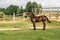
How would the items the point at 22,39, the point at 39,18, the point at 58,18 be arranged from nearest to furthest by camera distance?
the point at 22,39, the point at 39,18, the point at 58,18

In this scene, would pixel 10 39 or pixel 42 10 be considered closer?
pixel 10 39

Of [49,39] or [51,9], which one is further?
[51,9]

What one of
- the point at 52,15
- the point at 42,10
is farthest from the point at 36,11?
the point at 52,15

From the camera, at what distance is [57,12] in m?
37.3

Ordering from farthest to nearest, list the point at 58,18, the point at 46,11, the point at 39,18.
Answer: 1. the point at 46,11
2. the point at 58,18
3. the point at 39,18

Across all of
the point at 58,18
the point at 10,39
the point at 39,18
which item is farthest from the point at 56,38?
the point at 58,18

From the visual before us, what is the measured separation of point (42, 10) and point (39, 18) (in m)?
16.4

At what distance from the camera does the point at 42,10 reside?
40.2 meters

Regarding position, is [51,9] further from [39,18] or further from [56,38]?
[56,38]

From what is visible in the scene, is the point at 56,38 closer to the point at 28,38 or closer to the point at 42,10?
the point at 28,38

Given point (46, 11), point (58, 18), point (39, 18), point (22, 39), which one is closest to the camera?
point (22, 39)

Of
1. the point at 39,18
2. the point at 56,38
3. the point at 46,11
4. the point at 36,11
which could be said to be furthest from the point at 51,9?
the point at 56,38

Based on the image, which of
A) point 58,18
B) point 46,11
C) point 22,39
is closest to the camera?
point 22,39

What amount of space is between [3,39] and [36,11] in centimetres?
2480
